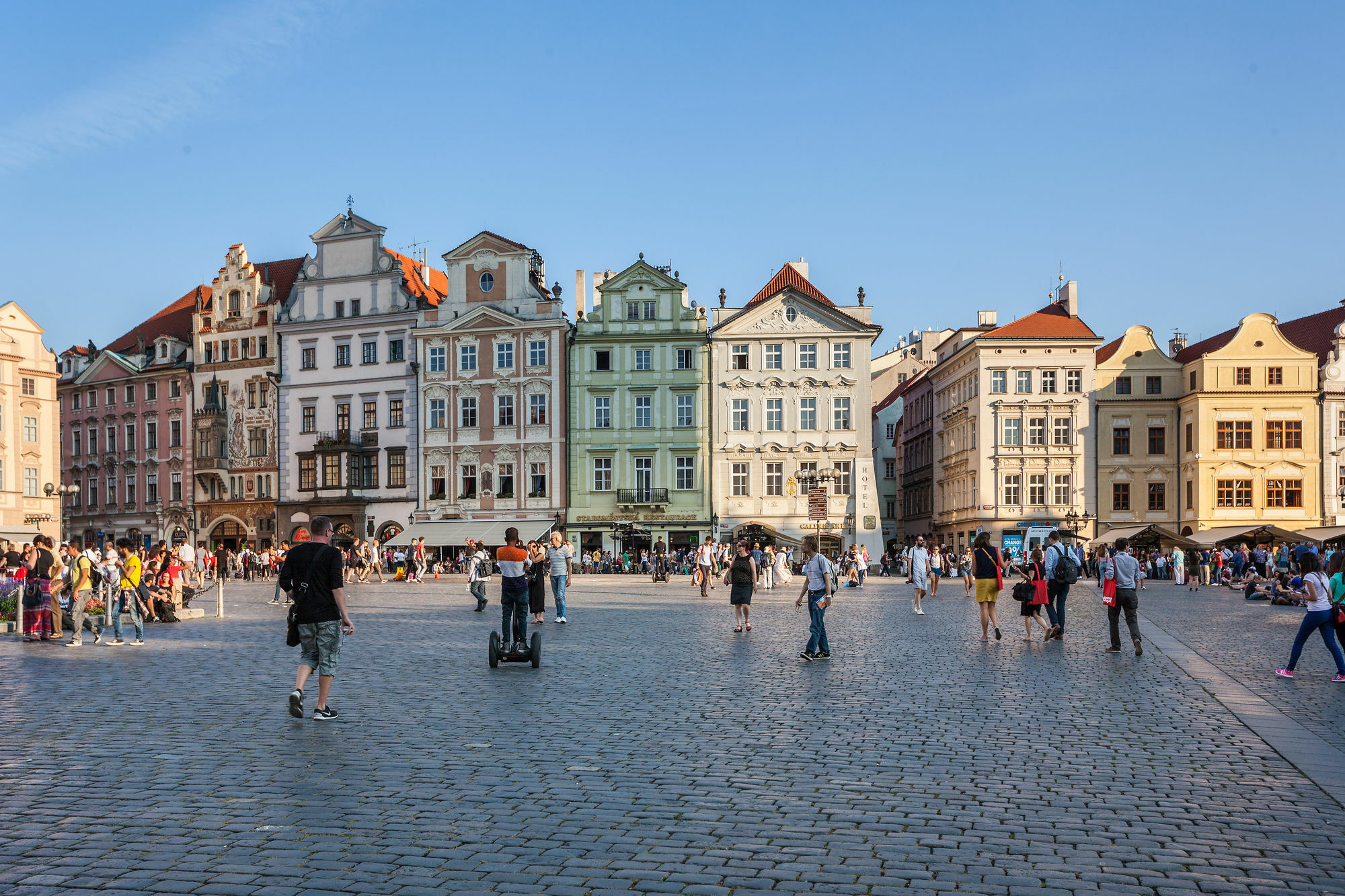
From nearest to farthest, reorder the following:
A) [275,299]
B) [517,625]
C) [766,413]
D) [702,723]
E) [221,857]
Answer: [221,857] < [702,723] < [517,625] < [766,413] < [275,299]

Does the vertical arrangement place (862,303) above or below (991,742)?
above

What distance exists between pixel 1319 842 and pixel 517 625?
10452 mm

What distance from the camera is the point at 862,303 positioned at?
6388 centimetres

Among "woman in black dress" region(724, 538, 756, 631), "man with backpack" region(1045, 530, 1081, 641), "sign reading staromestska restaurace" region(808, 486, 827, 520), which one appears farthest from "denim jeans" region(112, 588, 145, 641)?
"sign reading staromestska restaurace" region(808, 486, 827, 520)

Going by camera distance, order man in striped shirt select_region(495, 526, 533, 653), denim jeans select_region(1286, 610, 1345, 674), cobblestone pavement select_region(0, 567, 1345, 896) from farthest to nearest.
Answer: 1. man in striped shirt select_region(495, 526, 533, 653)
2. denim jeans select_region(1286, 610, 1345, 674)
3. cobblestone pavement select_region(0, 567, 1345, 896)

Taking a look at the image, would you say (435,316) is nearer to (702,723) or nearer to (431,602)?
(431,602)

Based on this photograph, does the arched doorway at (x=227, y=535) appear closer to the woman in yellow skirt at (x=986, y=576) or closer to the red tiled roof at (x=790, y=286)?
the red tiled roof at (x=790, y=286)

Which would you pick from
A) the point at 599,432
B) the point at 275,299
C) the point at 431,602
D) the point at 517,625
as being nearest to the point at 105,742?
the point at 517,625

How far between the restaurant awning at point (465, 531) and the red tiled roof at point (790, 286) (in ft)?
51.8

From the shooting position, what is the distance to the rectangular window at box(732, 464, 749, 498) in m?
61.9

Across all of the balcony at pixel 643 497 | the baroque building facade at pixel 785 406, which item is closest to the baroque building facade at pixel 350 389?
the balcony at pixel 643 497

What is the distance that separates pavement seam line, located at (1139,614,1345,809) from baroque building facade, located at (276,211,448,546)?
52.1 meters

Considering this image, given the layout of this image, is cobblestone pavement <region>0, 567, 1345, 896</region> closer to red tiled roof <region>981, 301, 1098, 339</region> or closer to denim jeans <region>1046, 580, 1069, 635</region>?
denim jeans <region>1046, 580, 1069, 635</region>

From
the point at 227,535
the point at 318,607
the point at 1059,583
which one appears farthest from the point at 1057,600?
the point at 227,535
